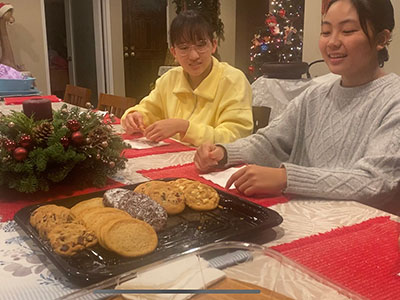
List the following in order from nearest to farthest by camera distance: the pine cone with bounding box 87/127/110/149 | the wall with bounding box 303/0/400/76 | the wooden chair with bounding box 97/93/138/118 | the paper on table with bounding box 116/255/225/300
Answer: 1. the paper on table with bounding box 116/255/225/300
2. the pine cone with bounding box 87/127/110/149
3. the wooden chair with bounding box 97/93/138/118
4. the wall with bounding box 303/0/400/76

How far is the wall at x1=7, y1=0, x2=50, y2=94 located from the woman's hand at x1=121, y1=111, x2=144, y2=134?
3.27 m

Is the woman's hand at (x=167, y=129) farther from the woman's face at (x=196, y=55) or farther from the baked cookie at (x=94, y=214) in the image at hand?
the baked cookie at (x=94, y=214)

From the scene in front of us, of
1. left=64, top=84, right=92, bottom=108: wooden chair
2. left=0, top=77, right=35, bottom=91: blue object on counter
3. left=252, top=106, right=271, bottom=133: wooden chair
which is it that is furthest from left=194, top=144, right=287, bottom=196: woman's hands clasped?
left=0, top=77, right=35, bottom=91: blue object on counter

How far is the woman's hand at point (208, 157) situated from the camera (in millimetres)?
1247

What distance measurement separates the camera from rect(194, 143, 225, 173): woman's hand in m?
1.25

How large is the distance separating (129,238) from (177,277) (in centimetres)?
24

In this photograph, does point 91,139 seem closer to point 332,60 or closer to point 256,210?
point 256,210

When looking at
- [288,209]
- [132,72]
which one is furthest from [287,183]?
[132,72]

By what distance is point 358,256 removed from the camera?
2.37 ft

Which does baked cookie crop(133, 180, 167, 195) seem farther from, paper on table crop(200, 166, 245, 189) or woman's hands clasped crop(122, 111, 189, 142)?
woman's hands clasped crop(122, 111, 189, 142)

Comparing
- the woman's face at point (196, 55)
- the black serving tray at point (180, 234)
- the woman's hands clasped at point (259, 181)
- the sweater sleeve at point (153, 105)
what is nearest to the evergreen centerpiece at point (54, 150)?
the black serving tray at point (180, 234)

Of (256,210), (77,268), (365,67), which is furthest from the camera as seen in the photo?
(365,67)

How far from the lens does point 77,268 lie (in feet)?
2.19

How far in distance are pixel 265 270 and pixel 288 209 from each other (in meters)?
0.44
